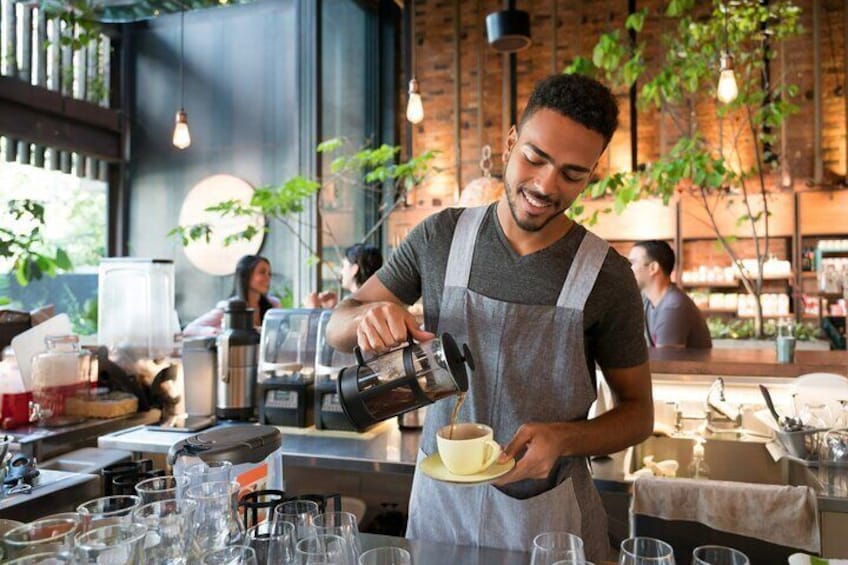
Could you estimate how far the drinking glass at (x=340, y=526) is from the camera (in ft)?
3.33

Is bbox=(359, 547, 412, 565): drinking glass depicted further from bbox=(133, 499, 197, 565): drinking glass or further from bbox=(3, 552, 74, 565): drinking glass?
bbox=(3, 552, 74, 565): drinking glass

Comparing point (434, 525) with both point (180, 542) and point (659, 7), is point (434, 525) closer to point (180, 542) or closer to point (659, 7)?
point (180, 542)

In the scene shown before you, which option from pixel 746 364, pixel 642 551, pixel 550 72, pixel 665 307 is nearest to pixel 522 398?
pixel 642 551

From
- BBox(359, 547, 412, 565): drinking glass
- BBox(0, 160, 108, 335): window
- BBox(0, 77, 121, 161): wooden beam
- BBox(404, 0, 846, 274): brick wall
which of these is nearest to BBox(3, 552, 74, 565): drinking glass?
BBox(359, 547, 412, 565): drinking glass

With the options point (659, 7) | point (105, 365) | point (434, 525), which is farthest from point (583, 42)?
point (434, 525)

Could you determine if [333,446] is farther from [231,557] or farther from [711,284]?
[711,284]

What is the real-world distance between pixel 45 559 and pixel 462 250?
1031mm

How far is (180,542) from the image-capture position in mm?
1007

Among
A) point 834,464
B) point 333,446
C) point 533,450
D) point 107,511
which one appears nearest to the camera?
point 107,511

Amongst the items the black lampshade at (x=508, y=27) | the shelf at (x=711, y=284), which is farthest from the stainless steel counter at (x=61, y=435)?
the shelf at (x=711, y=284)

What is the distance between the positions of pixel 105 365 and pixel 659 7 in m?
7.14

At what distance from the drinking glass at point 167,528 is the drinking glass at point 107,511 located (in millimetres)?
28

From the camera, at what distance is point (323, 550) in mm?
948

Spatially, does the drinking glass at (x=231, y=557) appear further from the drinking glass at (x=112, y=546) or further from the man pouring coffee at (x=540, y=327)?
the man pouring coffee at (x=540, y=327)
